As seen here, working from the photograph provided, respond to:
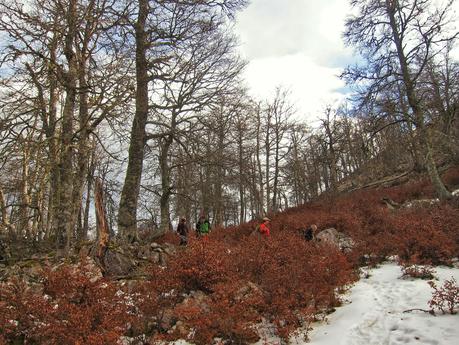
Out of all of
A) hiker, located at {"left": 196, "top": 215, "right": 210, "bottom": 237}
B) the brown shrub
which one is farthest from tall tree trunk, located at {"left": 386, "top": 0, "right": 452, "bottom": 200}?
the brown shrub

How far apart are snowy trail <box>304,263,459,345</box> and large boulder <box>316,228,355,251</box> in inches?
124

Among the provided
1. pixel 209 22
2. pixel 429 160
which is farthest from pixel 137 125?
pixel 429 160

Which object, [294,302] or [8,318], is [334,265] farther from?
[8,318]

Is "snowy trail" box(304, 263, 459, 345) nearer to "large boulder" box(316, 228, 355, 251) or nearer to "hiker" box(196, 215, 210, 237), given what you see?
"large boulder" box(316, 228, 355, 251)

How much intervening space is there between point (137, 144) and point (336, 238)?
266 inches

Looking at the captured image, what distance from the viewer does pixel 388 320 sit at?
5148 mm

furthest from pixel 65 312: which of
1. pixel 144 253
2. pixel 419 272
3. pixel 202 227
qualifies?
pixel 202 227

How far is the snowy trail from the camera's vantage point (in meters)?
4.56

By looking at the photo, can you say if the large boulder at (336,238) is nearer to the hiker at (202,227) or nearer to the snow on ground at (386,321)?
the snow on ground at (386,321)

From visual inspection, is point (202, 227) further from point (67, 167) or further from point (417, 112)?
point (417, 112)

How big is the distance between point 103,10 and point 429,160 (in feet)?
37.1

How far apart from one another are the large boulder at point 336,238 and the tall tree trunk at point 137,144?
A: 5532 millimetres

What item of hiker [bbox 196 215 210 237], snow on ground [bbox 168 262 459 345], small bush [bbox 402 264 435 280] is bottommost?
snow on ground [bbox 168 262 459 345]

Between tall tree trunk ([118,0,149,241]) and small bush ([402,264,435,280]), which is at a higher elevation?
tall tree trunk ([118,0,149,241])
